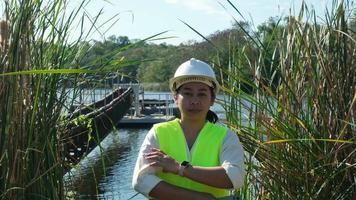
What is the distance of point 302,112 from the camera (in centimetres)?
371

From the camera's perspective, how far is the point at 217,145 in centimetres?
260

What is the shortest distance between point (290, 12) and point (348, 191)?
4.07 ft

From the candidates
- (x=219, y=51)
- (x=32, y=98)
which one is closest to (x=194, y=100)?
(x=32, y=98)

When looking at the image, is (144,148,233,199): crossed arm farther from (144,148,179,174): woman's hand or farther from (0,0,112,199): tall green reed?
(0,0,112,199): tall green reed

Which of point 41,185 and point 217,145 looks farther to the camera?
point 41,185

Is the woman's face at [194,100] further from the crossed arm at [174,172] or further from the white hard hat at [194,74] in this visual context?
the crossed arm at [174,172]

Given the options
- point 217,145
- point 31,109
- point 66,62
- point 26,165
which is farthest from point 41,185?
point 217,145

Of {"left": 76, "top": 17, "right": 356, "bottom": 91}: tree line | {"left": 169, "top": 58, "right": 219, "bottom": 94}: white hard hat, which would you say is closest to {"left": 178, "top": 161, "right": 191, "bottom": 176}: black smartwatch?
{"left": 169, "top": 58, "right": 219, "bottom": 94}: white hard hat

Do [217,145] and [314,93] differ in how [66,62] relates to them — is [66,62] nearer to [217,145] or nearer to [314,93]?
[217,145]

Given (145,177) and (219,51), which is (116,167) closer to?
(219,51)

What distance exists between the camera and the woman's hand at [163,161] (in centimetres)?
249

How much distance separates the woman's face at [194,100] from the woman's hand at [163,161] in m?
0.22

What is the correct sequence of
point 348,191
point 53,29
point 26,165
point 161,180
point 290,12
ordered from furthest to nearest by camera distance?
point 290,12, point 348,191, point 53,29, point 26,165, point 161,180

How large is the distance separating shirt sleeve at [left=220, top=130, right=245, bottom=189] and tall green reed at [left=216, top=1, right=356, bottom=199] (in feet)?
2.95
